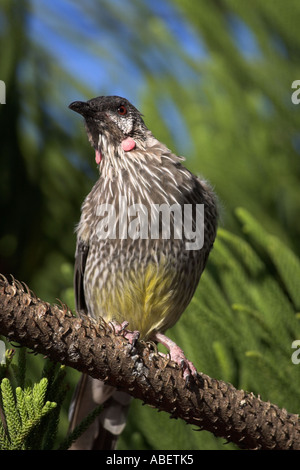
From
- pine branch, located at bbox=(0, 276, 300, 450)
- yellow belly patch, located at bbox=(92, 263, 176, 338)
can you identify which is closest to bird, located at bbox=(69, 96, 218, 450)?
yellow belly patch, located at bbox=(92, 263, 176, 338)

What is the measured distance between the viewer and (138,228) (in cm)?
210

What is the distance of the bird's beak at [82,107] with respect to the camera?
74.6 inches

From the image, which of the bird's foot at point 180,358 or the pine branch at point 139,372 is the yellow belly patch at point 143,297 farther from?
the pine branch at point 139,372

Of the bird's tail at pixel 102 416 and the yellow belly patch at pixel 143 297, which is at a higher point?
the yellow belly patch at pixel 143 297

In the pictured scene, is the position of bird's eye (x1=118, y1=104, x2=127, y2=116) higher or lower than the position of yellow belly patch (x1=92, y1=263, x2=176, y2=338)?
higher

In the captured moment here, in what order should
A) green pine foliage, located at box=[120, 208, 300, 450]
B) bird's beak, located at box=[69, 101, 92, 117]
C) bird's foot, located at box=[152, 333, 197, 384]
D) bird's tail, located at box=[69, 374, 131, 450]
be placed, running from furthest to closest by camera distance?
bird's tail, located at box=[69, 374, 131, 450]
bird's beak, located at box=[69, 101, 92, 117]
green pine foliage, located at box=[120, 208, 300, 450]
bird's foot, located at box=[152, 333, 197, 384]

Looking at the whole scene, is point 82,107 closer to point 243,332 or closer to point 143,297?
point 143,297

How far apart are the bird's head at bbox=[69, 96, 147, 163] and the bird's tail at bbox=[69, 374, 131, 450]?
3.00ft

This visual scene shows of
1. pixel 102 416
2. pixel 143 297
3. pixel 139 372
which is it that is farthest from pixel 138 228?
pixel 102 416

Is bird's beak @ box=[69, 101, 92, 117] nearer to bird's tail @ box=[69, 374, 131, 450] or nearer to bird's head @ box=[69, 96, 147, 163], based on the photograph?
bird's head @ box=[69, 96, 147, 163]

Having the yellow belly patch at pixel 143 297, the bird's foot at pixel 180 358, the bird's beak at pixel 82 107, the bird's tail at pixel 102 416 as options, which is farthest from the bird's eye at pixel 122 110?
the bird's tail at pixel 102 416

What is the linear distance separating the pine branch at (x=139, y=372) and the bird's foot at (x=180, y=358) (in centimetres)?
2

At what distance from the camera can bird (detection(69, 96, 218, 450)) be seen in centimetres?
208

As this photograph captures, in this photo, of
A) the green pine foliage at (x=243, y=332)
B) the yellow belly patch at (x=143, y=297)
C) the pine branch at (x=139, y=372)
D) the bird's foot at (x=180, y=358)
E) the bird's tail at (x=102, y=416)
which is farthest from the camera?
the bird's tail at (x=102, y=416)
